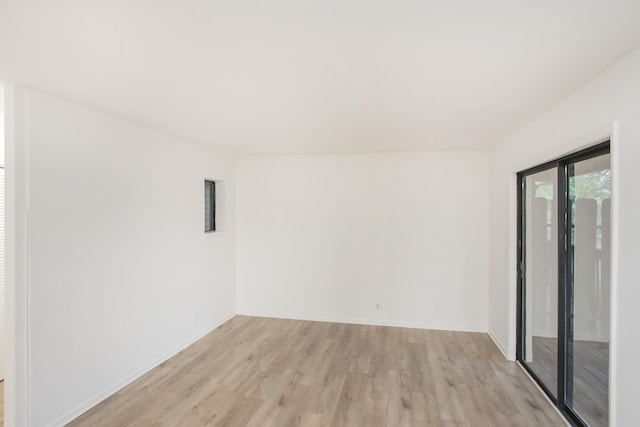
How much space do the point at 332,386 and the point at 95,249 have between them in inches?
95.2

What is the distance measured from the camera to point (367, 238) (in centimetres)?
480

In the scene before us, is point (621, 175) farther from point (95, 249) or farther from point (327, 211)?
point (95, 249)

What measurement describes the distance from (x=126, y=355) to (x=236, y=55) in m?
2.90

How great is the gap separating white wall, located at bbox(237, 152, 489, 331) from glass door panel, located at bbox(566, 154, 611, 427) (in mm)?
1967

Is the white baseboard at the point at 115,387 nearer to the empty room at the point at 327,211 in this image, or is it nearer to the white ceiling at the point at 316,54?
the empty room at the point at 327,211

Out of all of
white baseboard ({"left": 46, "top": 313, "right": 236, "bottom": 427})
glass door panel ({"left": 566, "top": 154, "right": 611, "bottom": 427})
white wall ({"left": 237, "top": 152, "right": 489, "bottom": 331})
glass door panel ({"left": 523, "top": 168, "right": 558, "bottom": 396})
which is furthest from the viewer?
white wall ({"left": 237, "top": 152, "right": 489, "bottom": 331})

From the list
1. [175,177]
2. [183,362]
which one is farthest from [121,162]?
[183,362]

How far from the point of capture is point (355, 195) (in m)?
4.84

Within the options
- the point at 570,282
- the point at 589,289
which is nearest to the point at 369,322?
the point at 570,282

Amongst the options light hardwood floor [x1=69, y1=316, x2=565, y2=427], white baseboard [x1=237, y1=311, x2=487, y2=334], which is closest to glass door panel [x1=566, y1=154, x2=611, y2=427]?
light hardwood floor [x1=69, y1=316, x2=565, y2=427]

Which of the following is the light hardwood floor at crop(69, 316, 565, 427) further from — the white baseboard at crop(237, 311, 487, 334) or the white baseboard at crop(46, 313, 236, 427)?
the white baseboard at crop(237, 311, 487, 334)

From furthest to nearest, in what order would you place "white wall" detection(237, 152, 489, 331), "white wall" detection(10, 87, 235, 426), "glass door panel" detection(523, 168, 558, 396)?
1. "white wall" detection(237, 152, 489, 331)
2. "glass door panel" detection(523, 168, 558, 396)
3. "white wall" detection(10, 87, 235, 426)

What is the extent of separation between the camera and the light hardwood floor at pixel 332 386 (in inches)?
101

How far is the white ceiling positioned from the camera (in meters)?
1.40
